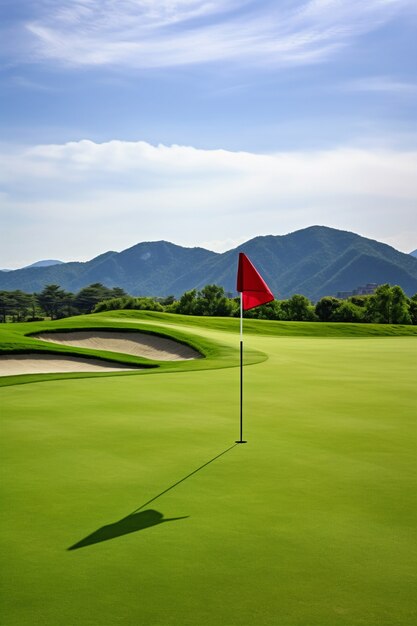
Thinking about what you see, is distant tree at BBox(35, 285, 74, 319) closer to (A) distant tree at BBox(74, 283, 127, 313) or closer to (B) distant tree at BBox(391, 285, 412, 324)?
(A) distant tree at BBox(74, 283, 127, 313)

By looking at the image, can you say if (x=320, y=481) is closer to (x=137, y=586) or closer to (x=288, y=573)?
(x=288, y=573)

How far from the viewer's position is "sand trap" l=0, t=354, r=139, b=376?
25.4 meters

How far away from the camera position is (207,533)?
5781mm

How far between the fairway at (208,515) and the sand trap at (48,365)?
11.9 m

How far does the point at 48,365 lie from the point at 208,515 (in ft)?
68.8

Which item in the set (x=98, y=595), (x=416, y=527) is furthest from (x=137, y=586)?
(x=416, y=527)

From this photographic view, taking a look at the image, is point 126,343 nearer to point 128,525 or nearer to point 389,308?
point 128,525

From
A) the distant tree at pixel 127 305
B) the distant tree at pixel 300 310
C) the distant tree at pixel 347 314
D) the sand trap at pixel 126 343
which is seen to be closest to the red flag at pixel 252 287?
the sand trap at pixel 126 343

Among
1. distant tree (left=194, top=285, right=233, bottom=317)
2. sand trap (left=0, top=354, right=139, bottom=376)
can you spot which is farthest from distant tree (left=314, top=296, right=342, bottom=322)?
sand trap (left=0, top=354, right=139, bottom=376)

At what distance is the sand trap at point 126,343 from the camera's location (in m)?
32.9

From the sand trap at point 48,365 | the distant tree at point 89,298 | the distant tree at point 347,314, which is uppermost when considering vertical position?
the distant tree at point 89,298

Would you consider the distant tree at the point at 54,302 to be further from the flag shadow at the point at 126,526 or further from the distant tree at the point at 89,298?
the flag shadow at the point at 126,526

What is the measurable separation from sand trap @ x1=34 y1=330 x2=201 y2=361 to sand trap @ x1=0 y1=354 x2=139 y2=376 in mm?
5645

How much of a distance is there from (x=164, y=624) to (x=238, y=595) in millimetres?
628
